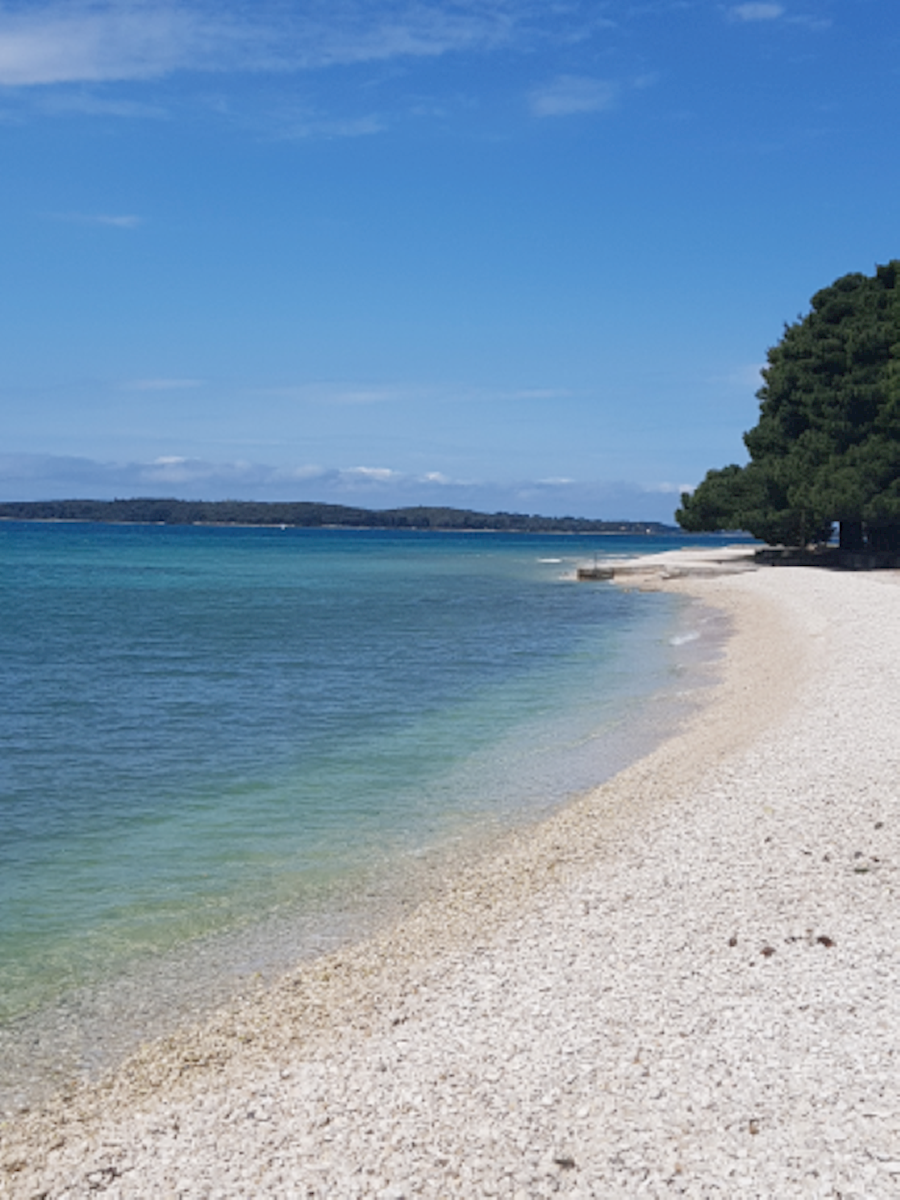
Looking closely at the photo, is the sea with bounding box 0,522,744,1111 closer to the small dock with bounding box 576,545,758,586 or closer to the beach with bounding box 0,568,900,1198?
the beach with bounding box 0,568,900,1198

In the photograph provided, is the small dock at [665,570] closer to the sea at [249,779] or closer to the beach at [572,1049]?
the sea at [249,779]

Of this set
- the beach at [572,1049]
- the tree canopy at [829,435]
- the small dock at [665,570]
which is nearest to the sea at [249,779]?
the beach at [572,1049]

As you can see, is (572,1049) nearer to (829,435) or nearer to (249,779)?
(249,779)

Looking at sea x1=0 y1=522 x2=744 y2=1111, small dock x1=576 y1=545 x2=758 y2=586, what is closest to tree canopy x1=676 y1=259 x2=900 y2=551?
small dock x1=576 y1=545 x2=758 y2=586

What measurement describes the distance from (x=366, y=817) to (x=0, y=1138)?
7414 mm

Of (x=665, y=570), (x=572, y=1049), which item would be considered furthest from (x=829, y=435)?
(x=572, y=1049)

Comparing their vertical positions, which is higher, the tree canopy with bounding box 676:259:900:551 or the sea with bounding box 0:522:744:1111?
the tree canopy with bounding box 676:259:900:551

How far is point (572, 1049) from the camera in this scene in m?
6.61

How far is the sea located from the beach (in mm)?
914

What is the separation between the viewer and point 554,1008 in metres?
7.25

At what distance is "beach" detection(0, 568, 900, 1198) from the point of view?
5508 mm

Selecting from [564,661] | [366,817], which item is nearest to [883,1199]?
[366,817]

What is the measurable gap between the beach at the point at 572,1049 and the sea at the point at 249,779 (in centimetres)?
91

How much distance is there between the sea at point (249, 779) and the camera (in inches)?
364
